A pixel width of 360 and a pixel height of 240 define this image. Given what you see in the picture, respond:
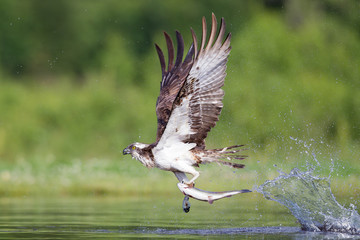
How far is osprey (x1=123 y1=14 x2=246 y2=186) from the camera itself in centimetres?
1116

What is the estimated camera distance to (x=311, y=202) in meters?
12.3

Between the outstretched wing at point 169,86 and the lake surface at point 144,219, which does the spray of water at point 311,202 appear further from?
the outstretched wing at point 169,86

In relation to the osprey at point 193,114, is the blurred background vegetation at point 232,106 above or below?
above

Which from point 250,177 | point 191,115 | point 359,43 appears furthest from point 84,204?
point 359,43

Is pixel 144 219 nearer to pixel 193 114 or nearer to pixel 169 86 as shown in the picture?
pixel 169 86

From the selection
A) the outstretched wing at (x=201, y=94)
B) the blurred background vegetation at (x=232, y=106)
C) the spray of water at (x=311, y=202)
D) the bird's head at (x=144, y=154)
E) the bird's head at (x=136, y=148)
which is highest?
the blurred background vegetation at (x=232, y=106)

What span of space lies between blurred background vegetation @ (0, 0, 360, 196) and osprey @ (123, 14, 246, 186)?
5.83m

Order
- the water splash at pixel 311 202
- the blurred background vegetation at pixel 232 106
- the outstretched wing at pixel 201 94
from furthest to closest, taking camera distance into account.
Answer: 1. the blurred background vegetation at pixel 232 106
2. the water splash at pixel 311 202
3. the outstretched wing at pixel 201 94

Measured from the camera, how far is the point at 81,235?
10.9m

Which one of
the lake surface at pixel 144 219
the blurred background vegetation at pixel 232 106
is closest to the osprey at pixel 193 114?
the lake surface at pixel 144 219

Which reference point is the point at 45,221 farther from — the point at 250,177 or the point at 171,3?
the point at 171,3

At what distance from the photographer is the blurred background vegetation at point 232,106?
19.5 m

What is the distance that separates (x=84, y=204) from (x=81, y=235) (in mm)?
4966

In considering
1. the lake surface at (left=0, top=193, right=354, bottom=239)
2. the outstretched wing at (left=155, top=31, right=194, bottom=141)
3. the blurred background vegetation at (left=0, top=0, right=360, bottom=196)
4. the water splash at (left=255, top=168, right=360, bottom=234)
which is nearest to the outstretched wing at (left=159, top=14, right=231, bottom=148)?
the outstretched wing at (left=155, top=31, right=194, bottom=141)
